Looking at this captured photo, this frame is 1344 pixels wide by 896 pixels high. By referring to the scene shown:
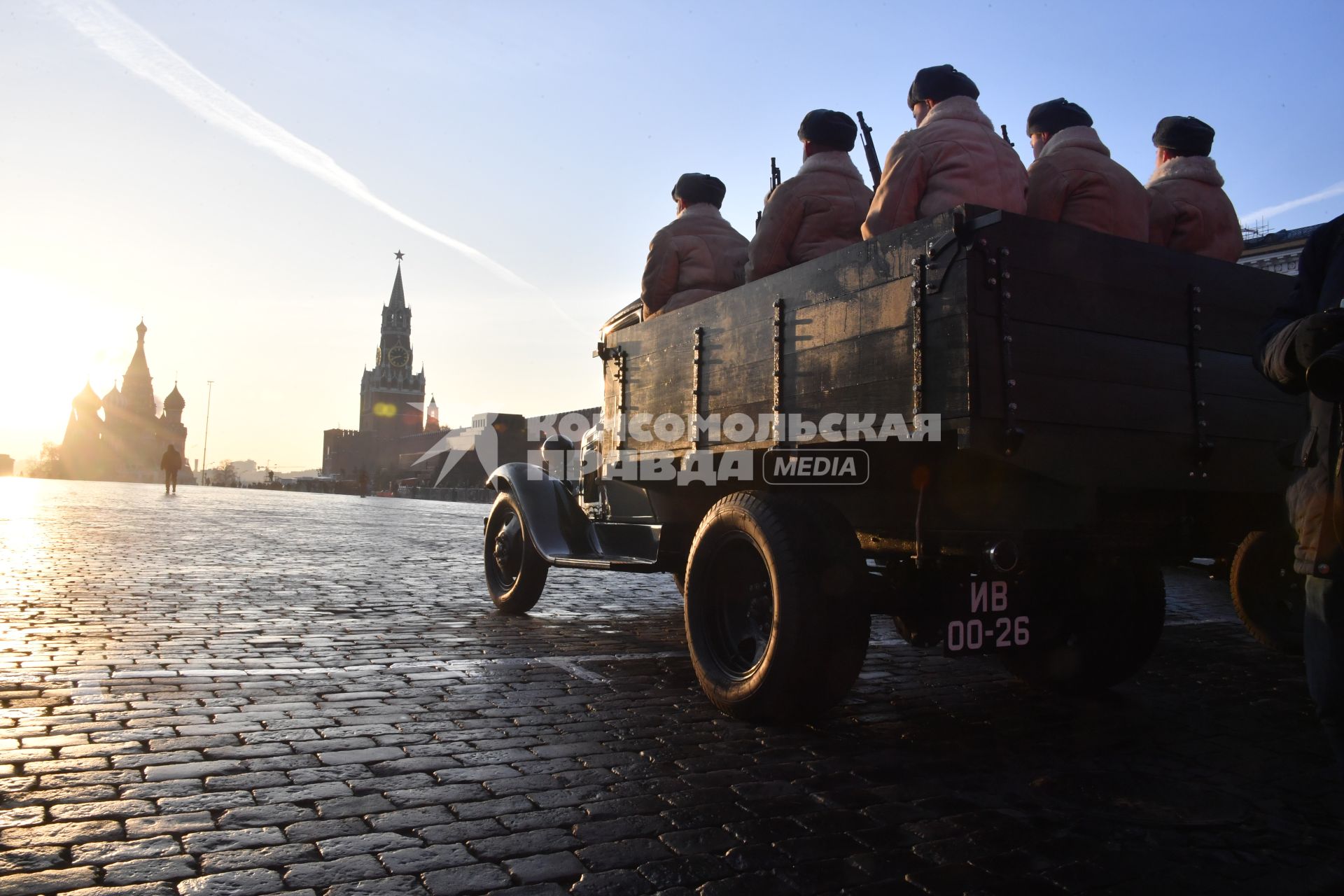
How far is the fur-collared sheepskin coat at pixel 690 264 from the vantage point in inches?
223

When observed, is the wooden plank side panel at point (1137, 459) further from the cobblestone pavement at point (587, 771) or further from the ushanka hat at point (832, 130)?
the ushanka hat at point (832, 130)

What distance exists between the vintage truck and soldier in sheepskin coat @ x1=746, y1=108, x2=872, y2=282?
18.2 inches

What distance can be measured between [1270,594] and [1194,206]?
2.13 meters

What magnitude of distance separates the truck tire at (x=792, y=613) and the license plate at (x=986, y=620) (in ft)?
1.08

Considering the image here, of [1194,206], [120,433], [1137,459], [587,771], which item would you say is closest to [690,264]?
[1194,206]

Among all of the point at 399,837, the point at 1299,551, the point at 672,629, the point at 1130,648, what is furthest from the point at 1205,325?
the point at 672,629

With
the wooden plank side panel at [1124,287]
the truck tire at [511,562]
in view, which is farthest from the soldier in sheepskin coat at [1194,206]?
the truck tire at [511,562]

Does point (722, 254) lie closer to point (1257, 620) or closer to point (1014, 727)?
point (1014, 727)

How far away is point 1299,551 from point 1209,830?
100 centimetres

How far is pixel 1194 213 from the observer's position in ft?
15.3

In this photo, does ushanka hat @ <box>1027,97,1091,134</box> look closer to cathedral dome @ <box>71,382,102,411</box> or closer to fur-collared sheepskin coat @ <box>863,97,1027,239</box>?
fur-collared sheepskin coat @ <box>863,97,1027,239</box>

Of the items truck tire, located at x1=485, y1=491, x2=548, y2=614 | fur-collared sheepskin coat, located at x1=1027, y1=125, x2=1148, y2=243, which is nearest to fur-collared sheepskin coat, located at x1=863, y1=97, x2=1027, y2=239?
fur-collared sheepskin coat, located at x1=1027, y1=125, x2=1148, y2=243

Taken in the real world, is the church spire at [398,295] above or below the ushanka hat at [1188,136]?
above

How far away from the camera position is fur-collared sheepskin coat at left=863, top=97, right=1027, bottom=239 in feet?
12.4
